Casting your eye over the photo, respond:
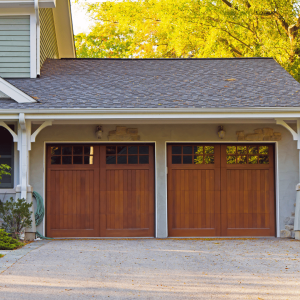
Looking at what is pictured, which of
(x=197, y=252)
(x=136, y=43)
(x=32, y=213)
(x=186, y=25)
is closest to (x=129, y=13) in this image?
(x=136, y=43)

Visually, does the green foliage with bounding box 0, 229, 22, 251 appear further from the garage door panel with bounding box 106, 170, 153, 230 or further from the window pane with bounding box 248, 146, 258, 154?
the window pane with bounding box 248, 146, 258, 154

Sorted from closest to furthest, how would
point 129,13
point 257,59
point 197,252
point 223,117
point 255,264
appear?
1. point 255,264
2. point 197,252
3. point 223,117
4. point 257,59
5. point 129,13

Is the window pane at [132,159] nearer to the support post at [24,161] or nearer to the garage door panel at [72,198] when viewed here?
the garage door panel at [72,198]

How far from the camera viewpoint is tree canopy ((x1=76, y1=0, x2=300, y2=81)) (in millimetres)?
17031

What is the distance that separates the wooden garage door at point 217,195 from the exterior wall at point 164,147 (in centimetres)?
19

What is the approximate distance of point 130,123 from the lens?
898 centimetres

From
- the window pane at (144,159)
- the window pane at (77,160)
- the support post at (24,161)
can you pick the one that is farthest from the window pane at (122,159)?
the support post at (24,161)

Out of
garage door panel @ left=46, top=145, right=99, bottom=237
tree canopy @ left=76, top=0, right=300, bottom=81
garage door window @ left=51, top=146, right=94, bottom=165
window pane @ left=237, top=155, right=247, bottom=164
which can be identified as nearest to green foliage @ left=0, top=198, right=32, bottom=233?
garage door panel @ left=46, top=145, right=99, bottom=237

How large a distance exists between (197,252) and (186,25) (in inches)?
549

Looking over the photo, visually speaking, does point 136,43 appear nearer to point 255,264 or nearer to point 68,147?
point 68,147

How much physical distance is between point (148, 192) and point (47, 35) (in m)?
5.47

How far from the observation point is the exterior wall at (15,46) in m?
10.1

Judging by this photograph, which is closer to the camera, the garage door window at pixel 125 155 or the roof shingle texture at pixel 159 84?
the roof shingle texture at pixel 159 84

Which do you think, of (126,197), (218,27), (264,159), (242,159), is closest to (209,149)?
(242,159)
